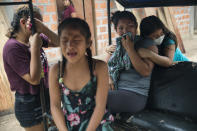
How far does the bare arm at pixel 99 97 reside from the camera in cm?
141

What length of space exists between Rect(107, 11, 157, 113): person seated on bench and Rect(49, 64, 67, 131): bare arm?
0.62 metres

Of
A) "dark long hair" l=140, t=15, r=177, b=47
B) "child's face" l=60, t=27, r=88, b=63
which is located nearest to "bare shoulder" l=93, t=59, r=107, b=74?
"child's face" l=60, t=27, r=88, b=63

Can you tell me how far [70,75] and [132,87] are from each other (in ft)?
2.58

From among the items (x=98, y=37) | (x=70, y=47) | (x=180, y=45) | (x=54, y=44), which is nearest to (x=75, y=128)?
(x=70, y=47)

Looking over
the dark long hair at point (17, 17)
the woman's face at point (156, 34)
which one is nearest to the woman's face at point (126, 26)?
the woman's face at point (156, 34)

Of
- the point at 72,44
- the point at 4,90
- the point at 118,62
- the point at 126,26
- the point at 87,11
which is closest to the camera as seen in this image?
the point at 72,44

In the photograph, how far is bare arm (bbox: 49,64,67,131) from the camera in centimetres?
146

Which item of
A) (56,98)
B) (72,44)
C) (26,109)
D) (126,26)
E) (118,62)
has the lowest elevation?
(26,109)

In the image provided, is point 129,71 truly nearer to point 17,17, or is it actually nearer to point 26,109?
Result: point 26,109

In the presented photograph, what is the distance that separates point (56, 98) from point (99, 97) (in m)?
0.33

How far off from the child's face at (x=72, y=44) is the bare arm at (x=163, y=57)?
761 mm

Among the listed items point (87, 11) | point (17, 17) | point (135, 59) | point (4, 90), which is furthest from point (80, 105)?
point (87, 11)

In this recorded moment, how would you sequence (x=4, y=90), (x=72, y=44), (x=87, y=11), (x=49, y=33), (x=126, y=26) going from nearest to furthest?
(x=72, y=44) → (x=49, y=33) → (x=126, y=26) → (x=4, y=90) → (x=87, y=11)

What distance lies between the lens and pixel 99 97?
143 cm
